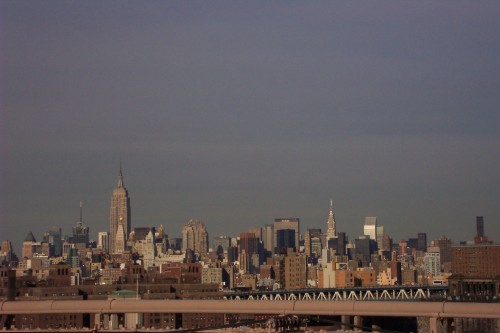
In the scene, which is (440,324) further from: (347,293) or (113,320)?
(347,293)

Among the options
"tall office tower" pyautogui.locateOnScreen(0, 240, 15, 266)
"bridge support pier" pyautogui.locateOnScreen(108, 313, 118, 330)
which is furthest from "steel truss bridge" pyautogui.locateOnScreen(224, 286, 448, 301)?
"bridge support pier" pyautogui.locateOnScreen(108, 313, 118, 330)

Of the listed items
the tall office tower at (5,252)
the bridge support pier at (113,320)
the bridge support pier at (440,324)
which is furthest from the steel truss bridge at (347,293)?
the bridge support pier at (440,324)

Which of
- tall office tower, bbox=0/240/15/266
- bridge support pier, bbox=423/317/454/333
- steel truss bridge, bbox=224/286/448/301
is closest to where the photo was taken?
bridge support pier, bbox=423/317/454/333

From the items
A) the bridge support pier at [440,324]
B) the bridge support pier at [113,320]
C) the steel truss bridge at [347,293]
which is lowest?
the bridge support pier at [440,324]

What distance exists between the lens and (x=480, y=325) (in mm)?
54281

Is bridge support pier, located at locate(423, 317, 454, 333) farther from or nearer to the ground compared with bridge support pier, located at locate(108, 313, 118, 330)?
nearer to the ground

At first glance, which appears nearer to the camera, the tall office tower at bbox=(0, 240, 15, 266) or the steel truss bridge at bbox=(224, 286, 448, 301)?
the tall office tower at bbox=(0, 240, 15, 266)

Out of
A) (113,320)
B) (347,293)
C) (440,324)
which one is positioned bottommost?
(440,324)

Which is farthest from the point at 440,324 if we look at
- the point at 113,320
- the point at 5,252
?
the point at 5,252

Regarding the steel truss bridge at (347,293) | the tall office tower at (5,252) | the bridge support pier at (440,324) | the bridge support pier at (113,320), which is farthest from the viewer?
the steel truss bridge at (347,293)

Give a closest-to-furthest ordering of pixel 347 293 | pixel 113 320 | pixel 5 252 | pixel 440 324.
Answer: pixel 440 324, pixel 113 320, pixel 5 252, pixel 347 293

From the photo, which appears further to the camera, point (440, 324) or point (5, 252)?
point (5, 252)

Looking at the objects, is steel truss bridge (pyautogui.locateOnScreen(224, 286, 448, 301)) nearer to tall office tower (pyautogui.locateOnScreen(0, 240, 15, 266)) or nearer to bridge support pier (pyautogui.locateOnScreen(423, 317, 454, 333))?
tall office tower (pyautogui.locateOnScreen(0, 240, 15, 266))

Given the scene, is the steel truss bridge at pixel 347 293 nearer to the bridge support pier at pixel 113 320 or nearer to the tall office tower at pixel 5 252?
the tall office tower at pixel 5 252
